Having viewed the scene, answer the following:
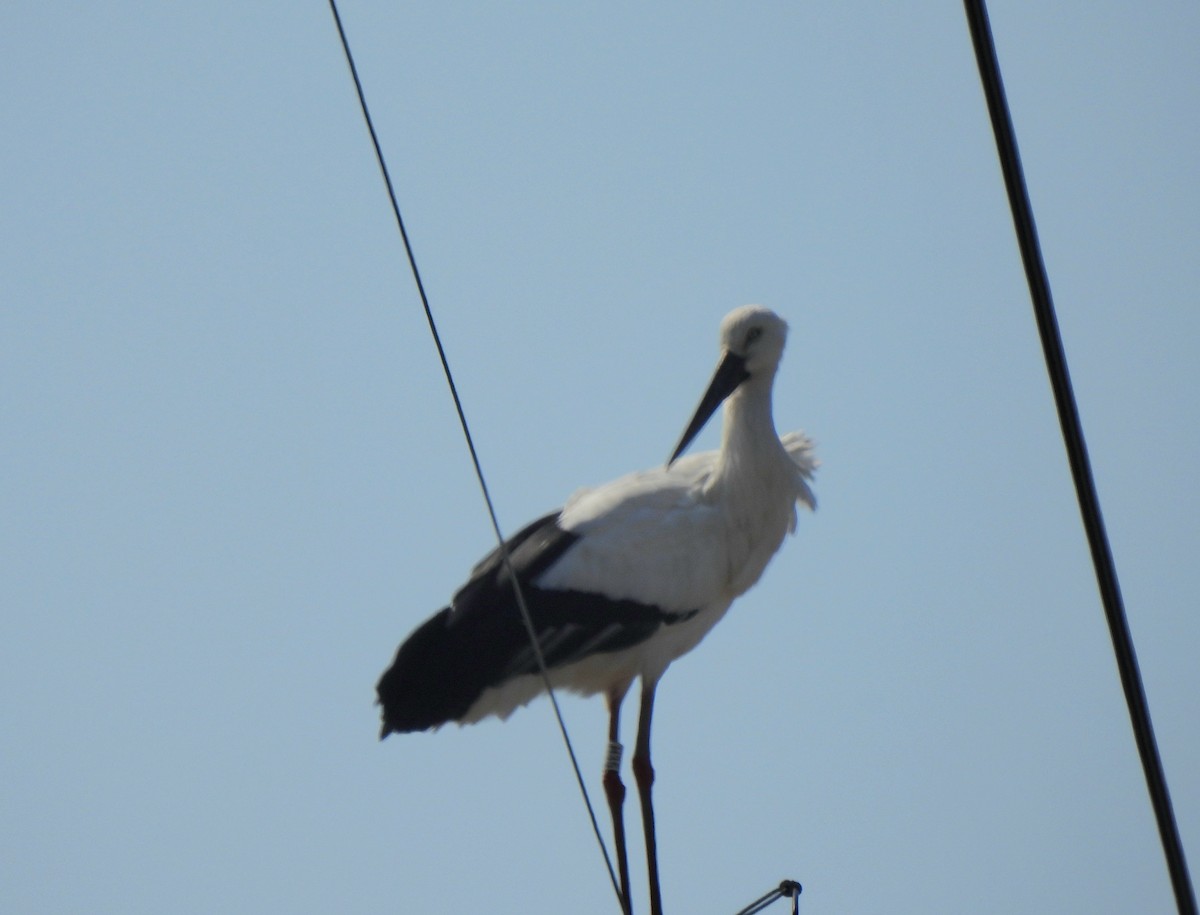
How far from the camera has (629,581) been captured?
796cm

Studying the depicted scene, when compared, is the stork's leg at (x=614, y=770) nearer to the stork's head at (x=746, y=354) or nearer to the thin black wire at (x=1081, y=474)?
the stork's head at (x=746, y=354)

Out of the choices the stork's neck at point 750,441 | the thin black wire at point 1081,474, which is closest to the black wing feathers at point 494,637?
the stork's neck at point 750,441

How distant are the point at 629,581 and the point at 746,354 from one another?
1148 millimetres

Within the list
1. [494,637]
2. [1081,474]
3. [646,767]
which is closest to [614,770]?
[646,767]

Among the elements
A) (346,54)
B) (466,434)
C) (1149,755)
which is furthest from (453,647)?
(1149,755)

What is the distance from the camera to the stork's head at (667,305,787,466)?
8.42 m

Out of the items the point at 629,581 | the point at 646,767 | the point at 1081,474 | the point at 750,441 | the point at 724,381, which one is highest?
the point at 1081,474

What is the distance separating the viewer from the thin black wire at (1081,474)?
11.8 feet

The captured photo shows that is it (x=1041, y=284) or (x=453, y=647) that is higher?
(x=1041, y=284)

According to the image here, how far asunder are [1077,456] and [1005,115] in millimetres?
635

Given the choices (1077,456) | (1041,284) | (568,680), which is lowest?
(568,680)

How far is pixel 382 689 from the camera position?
7.61 m

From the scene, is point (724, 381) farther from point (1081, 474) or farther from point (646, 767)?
point (1081, 474)

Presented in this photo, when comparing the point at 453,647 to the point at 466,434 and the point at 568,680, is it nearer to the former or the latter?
the point at 568,680
